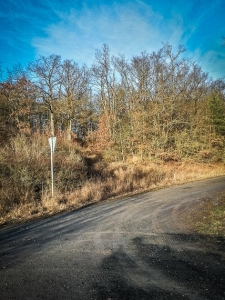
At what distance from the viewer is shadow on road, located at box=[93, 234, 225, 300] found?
297 cm

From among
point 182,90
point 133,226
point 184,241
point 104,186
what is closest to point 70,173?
point 104,186

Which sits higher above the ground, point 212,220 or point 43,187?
point 43,187

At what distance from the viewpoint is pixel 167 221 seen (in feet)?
21.5

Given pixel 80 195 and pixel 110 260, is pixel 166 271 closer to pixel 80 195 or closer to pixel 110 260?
pixel 110 260

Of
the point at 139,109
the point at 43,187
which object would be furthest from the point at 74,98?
the point at 43,187

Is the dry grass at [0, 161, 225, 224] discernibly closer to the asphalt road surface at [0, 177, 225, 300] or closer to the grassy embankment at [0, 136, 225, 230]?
the grassy embankment at [0, 136, 225, 230]

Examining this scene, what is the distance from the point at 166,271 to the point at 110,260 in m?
1.15

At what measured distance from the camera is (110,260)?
13.3 feet

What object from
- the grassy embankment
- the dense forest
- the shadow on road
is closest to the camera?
the shadow on road

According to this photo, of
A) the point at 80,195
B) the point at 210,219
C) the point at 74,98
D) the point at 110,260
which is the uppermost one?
the point at 74,98

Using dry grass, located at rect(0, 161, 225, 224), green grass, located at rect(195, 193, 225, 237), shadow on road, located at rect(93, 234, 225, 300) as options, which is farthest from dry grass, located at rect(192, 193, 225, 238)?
dry grass, located at rect(0, 161, 225, 224)

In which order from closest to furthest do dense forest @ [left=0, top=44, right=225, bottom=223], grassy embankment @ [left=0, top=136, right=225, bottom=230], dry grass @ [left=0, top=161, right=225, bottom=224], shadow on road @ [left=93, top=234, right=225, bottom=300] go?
shadow on road @ [left=93, top=234, right=225, bottom=300] < dry grass @ [left=0, top=161, right=225, bottom=224] < grassy embankment @ [left=0, top=136, right=225, bottom=230] < dense forest @ [left=0, top=44, right=225, bottom=223]

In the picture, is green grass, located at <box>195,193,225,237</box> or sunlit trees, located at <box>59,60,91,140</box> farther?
sunlit trees, located at <box>59,60,91,140</box>

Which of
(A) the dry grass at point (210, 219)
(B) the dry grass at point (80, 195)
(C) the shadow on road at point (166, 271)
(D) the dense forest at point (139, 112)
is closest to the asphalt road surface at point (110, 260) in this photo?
(C) the shadow on road at point (166, 271)
